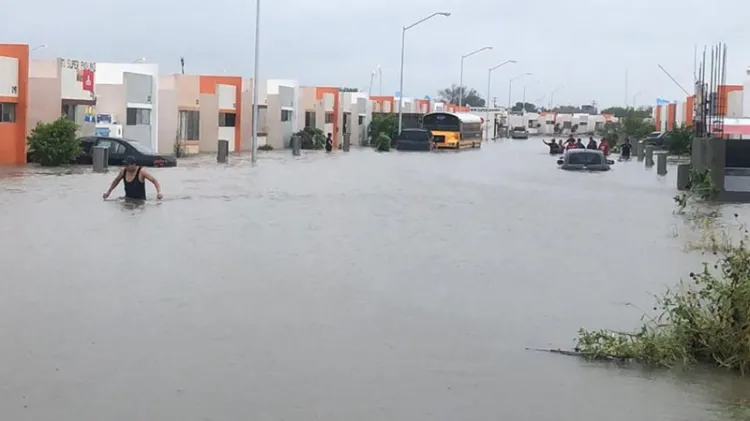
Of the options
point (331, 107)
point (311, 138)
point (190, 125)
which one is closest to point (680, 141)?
point (311, 138)

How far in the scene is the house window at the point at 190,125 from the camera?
184 ft

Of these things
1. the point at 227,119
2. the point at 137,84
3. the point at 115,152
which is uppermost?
the point at 137,84

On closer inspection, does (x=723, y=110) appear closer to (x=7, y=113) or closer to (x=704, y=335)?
(x=7, y=113)

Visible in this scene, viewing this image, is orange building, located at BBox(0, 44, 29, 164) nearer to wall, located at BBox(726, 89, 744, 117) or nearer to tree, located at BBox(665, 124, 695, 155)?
tree, located at BBox(665, 124, 695, 155)

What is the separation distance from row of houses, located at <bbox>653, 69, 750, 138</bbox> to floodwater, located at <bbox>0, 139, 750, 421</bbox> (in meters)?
14.6

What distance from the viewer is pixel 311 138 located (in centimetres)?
7162

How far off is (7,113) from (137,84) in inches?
435

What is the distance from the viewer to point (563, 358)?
10570mm

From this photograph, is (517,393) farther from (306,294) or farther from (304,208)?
(304,208)

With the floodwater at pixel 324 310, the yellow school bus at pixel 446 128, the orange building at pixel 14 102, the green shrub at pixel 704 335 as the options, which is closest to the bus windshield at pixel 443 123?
the yellow school bus at pixel 446 128

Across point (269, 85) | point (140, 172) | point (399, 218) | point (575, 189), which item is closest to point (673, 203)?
point (575, 189)

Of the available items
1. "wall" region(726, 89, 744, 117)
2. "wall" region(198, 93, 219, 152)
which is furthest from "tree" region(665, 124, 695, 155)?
"wall" region(198, 93, 219, 152)

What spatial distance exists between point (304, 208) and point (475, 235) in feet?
20.2

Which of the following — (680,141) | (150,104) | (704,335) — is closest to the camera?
(704,335)
